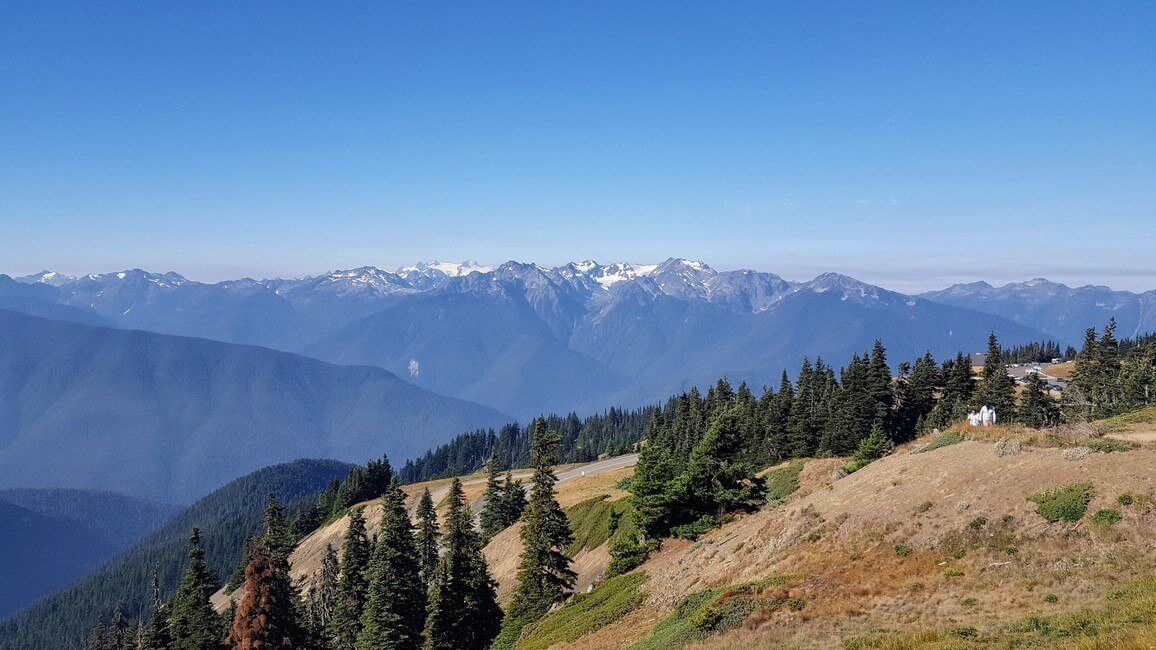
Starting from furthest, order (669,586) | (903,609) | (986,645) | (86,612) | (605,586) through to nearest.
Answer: (86,612), (605,586), (669,586), (903,609), (986,645)

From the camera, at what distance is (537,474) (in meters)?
47.8

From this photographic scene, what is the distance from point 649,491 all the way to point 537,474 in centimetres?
928

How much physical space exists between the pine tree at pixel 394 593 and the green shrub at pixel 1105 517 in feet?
145

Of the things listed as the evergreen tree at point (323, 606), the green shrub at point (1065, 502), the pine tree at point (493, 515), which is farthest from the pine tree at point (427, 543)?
the green shrub at point (1065, 502)

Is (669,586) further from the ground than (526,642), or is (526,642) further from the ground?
(669,586)

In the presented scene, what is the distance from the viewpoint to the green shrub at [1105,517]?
21484 millimetres

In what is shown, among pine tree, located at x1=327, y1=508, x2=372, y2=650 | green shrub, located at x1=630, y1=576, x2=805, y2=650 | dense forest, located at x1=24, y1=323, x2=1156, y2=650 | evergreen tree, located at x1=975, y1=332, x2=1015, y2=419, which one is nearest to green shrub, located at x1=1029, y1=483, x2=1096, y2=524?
green shrub, located at x1=630, y1=576, x2=805, y2=650

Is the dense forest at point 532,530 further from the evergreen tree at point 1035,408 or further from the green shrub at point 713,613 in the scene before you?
the green shrub at point 713,613

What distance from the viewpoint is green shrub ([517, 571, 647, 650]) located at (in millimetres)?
30297

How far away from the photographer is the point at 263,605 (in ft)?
125

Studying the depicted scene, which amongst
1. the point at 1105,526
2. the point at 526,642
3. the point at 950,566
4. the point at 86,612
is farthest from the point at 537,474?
the point at 86,612

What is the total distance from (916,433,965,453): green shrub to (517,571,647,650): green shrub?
18.6 metres

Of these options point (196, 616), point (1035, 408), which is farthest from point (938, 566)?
point (1035, 408)

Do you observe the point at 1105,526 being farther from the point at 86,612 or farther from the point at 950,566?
the point at 86,612
